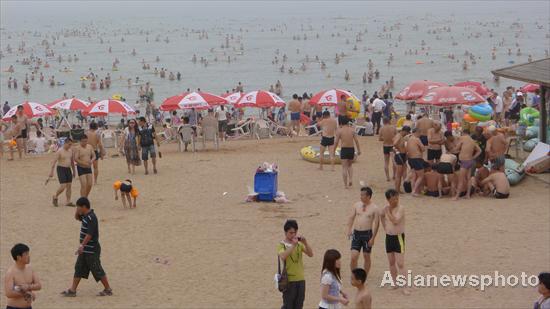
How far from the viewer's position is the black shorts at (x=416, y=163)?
46.8ft

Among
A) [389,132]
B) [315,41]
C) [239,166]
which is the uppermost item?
[389,132]

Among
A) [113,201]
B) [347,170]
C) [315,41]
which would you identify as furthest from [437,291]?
[315,41]

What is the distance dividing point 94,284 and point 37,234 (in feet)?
9.36

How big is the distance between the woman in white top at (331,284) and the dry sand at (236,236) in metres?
1.84

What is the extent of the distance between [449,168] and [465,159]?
34cm

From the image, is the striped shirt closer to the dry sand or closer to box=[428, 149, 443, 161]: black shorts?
the dry sand

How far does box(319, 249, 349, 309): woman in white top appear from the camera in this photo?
7.49m

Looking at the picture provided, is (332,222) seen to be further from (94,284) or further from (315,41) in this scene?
(315,41)

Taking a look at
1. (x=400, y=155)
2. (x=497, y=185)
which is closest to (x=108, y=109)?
(x=400, y=155)

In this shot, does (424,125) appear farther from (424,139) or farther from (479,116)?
(479,116)

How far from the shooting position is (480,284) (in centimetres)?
987

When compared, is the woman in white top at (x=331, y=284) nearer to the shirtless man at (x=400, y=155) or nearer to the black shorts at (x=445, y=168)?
the black shorts at (x=445, y=168)

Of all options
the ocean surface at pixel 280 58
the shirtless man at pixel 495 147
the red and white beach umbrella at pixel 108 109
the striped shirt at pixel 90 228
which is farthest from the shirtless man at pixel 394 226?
the ocean surface at pixel 280 58

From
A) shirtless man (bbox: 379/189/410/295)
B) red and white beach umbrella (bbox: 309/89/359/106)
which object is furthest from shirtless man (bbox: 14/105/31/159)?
shirtless man (bbox: 379/189/410/295)
